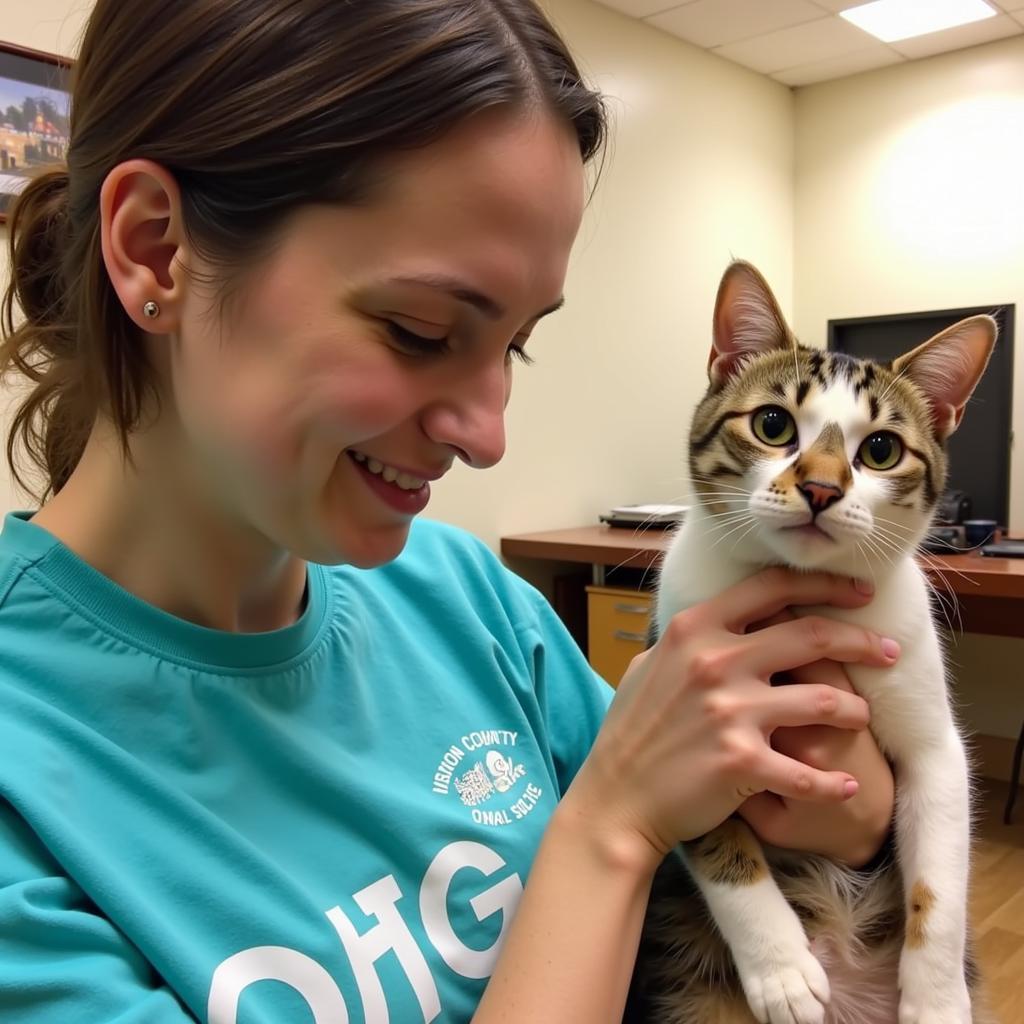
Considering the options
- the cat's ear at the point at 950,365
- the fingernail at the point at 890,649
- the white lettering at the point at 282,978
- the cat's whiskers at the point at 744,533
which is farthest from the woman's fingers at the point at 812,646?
the white lettering at the point at 282,978

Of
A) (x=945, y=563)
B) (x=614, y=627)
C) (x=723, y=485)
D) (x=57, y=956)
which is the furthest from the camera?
(x=614, y=627)

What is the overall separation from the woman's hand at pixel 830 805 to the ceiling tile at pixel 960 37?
4012 millimetres

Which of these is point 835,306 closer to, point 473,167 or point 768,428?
point 768,428

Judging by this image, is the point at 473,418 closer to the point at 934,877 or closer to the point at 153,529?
the point at 153,529

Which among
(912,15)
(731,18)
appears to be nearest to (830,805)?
(731,18)

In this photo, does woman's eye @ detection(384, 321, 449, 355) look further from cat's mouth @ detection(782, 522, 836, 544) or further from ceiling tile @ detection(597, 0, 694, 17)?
ceiling tile @ detection(597, 0, 694, 17)

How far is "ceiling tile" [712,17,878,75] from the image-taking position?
405 cm

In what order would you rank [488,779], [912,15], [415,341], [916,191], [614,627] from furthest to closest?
[916,191] → [912,15] → [614,627] → [488,779] → [415,341]

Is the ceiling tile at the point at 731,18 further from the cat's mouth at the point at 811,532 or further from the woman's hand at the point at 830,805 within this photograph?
the woman's hand at the point at 830,805

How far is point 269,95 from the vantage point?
68 cm

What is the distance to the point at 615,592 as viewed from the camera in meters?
3.25

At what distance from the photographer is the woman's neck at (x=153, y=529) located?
0.80 m

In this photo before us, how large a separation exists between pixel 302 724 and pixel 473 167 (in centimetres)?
49

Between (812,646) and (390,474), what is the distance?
479mm
